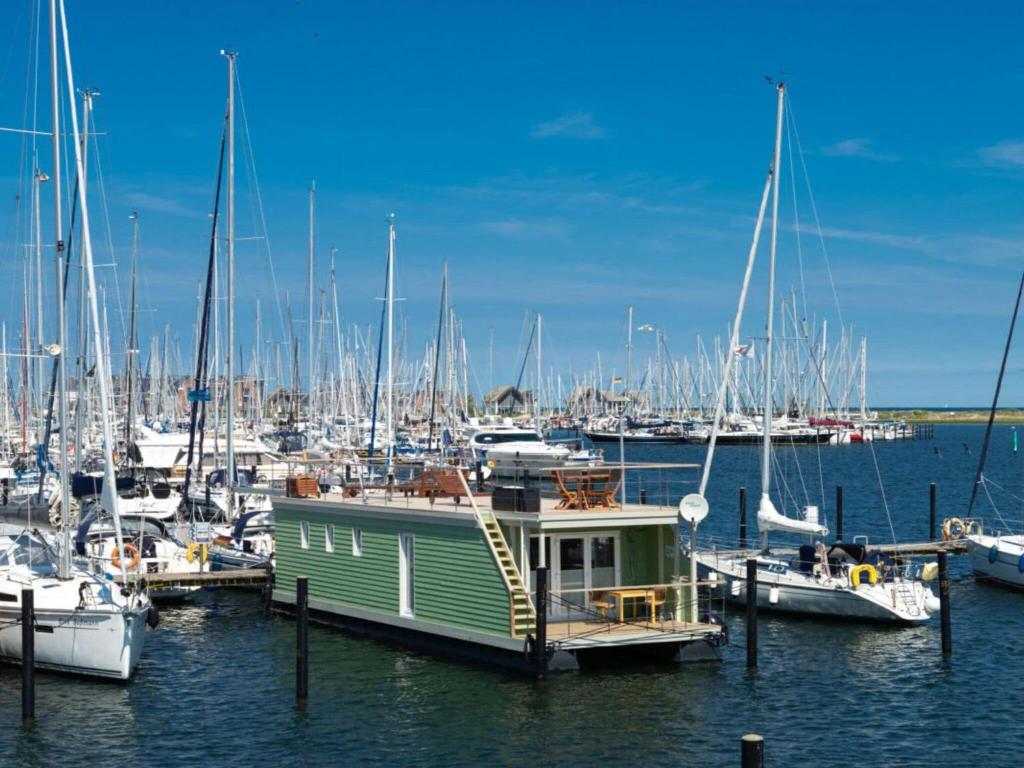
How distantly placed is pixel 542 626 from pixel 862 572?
1201cm

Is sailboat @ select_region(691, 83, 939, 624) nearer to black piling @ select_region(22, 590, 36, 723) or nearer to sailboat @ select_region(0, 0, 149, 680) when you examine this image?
sailboat @ select_region(0, 0, 149, 680)

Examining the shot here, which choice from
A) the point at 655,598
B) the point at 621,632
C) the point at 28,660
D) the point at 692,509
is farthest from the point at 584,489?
the point at 28,660

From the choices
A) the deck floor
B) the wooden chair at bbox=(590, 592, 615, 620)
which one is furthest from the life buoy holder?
the deck floor

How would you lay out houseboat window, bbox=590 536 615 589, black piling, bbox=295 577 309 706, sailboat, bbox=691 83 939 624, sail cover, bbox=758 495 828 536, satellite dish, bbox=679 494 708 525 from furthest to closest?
sail cover, bbox=758 495 828 536, sailboat, bbox=691 83 939 624, houseboat window, bbox=590 536 615 589, satellite dish, bbox=679 494 708 525, black piling, bbox=295 577 309 706

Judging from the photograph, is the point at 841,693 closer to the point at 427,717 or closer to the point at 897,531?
the point at 427,717

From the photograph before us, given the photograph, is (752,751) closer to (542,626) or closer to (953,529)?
(542,626)

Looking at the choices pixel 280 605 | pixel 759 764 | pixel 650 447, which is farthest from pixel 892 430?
pixel 759 764

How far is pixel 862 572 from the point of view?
35.2m

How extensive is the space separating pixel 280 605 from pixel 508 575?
434 inches

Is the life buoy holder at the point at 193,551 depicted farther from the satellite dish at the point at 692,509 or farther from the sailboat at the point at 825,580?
the satellite dish at the point at 692,509

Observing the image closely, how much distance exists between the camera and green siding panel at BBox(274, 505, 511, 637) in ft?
93.7

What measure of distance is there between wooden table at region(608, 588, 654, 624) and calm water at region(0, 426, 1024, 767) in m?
1.25

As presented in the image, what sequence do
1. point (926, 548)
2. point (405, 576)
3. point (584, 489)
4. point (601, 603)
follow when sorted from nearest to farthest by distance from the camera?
point (601, 603) < point (584, 489) < point (405, 576) < point (926, 548)

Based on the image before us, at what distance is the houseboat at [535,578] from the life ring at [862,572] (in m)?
5.93
